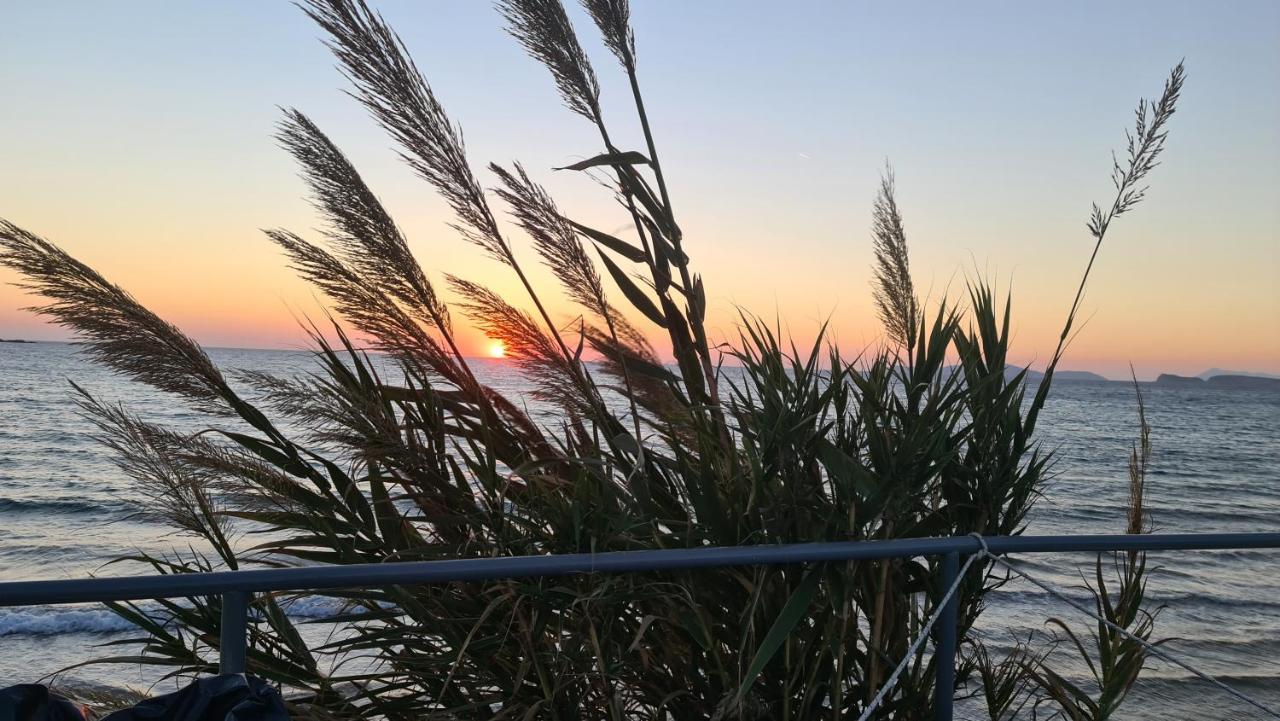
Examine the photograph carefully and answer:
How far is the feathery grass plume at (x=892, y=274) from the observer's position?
292 cm

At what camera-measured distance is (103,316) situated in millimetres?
1938

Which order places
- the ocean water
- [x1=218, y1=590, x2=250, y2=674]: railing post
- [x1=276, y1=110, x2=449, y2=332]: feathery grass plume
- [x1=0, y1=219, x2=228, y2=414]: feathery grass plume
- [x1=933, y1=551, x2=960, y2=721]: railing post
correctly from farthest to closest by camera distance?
the ocean water < [x1=276, y1=110, x2=449, y2=332]: feathery grass plume < [x1=0, y1=219, x2=228, y2=414]: feathery grass plume < [x1=933, y1=551, x2=960, y2=721]: railing post < [x1=218, y1=590, x2=250, y2=674]: railing post

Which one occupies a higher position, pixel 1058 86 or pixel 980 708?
pixel 1058 86

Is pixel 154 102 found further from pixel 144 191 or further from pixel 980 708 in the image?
pixel 980 708

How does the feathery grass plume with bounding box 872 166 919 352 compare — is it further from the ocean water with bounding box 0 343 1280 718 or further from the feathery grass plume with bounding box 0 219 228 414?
the feathery grass plume with bounding box 0 219 228 414

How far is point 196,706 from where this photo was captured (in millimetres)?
1201

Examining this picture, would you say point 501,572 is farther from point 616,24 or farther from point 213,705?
point 616,24

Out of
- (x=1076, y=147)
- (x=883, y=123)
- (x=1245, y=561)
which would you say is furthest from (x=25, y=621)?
(x=1245, y=561)

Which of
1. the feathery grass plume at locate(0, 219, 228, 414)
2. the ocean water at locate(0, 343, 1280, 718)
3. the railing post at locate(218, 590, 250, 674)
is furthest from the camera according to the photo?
the ocean water at locate(0, 343, 1280, 718)

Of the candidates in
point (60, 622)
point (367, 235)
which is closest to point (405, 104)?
point (367, 235)

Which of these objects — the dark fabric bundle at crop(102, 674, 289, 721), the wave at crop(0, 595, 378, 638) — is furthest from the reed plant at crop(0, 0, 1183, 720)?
the wave at crop(0, 595, 378, 638)

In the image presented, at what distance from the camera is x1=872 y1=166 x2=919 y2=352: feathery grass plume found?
2916mm

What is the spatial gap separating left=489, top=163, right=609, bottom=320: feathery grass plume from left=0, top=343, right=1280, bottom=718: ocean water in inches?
12.4

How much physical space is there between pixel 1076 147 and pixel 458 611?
5.94 metres
